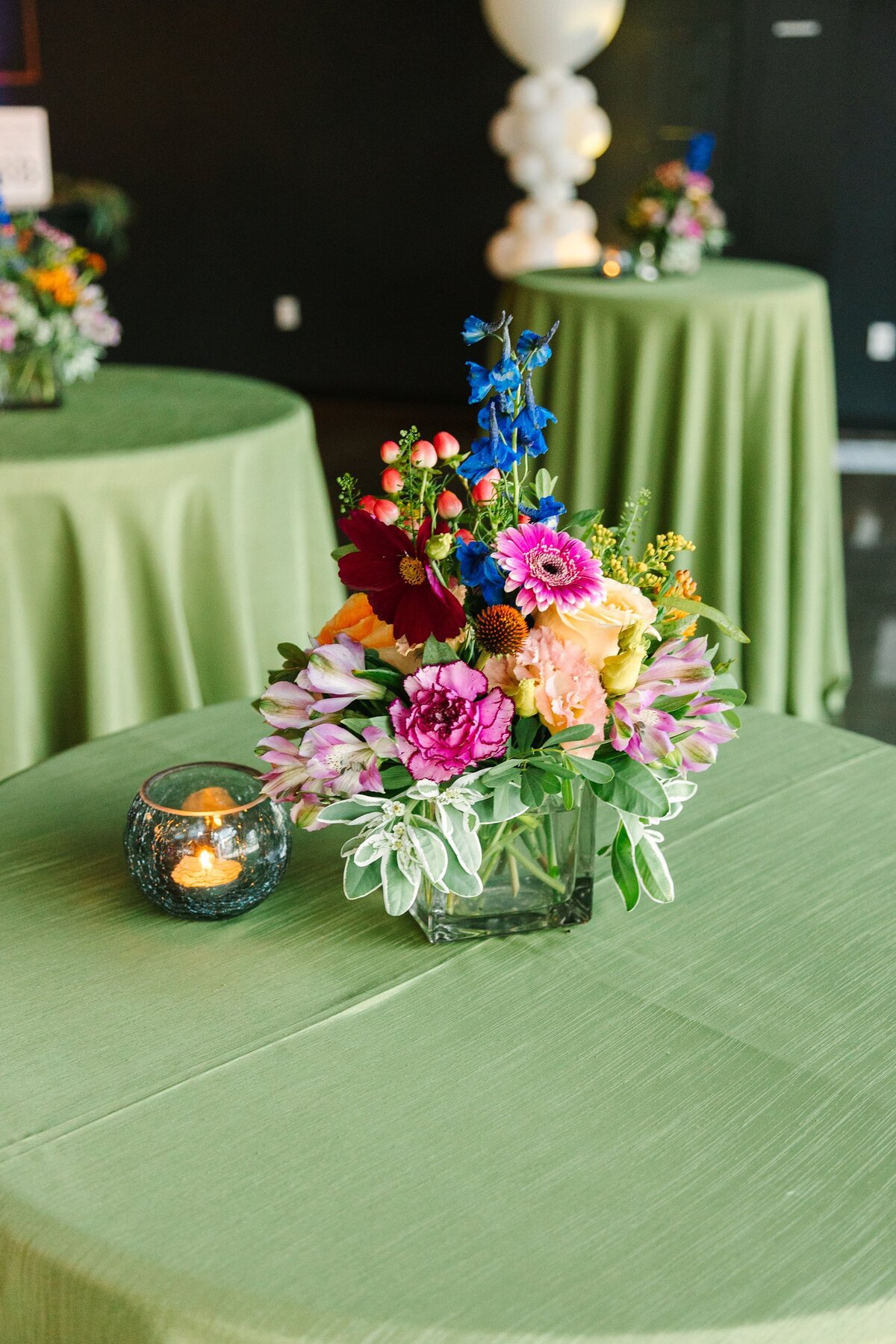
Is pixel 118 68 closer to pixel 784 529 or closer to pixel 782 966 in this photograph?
pixel 784 529

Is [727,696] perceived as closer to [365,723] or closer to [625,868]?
[625,868]

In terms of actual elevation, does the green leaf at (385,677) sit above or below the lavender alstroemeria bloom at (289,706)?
above

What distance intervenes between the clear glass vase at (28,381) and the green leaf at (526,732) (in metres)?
1.83

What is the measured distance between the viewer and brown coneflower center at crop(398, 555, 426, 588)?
3.02ft

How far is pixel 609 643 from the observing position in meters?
0.94

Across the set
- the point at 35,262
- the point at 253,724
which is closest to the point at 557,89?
the point at 35,262

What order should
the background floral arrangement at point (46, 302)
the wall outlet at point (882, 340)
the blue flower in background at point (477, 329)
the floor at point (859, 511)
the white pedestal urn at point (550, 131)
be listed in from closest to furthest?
the blue flower in background at point (477, 329) < the background floral arrangement at point (46, 302) < the floor at point (859, 511) < the white pedestal urn at point (550, 131) < the wall outlet at point (882, 340)

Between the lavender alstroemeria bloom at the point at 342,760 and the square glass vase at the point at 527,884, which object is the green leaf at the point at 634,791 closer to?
the square glass vase at the point at 527,884

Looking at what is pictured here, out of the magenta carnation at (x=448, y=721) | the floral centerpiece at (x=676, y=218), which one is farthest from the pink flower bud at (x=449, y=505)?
the floral centerpiece at (x=676, y=218)

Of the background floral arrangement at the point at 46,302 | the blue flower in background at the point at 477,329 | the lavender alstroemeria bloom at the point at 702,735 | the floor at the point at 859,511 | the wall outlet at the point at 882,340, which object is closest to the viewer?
the blue flower in background at the point at 477,329

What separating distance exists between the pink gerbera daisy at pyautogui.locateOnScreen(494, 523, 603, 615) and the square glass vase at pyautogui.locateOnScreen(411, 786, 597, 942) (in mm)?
168

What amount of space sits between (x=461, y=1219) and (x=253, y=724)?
0.72m

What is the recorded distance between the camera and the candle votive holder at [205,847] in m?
1.05

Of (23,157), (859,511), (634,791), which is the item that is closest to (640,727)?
(634,791)
